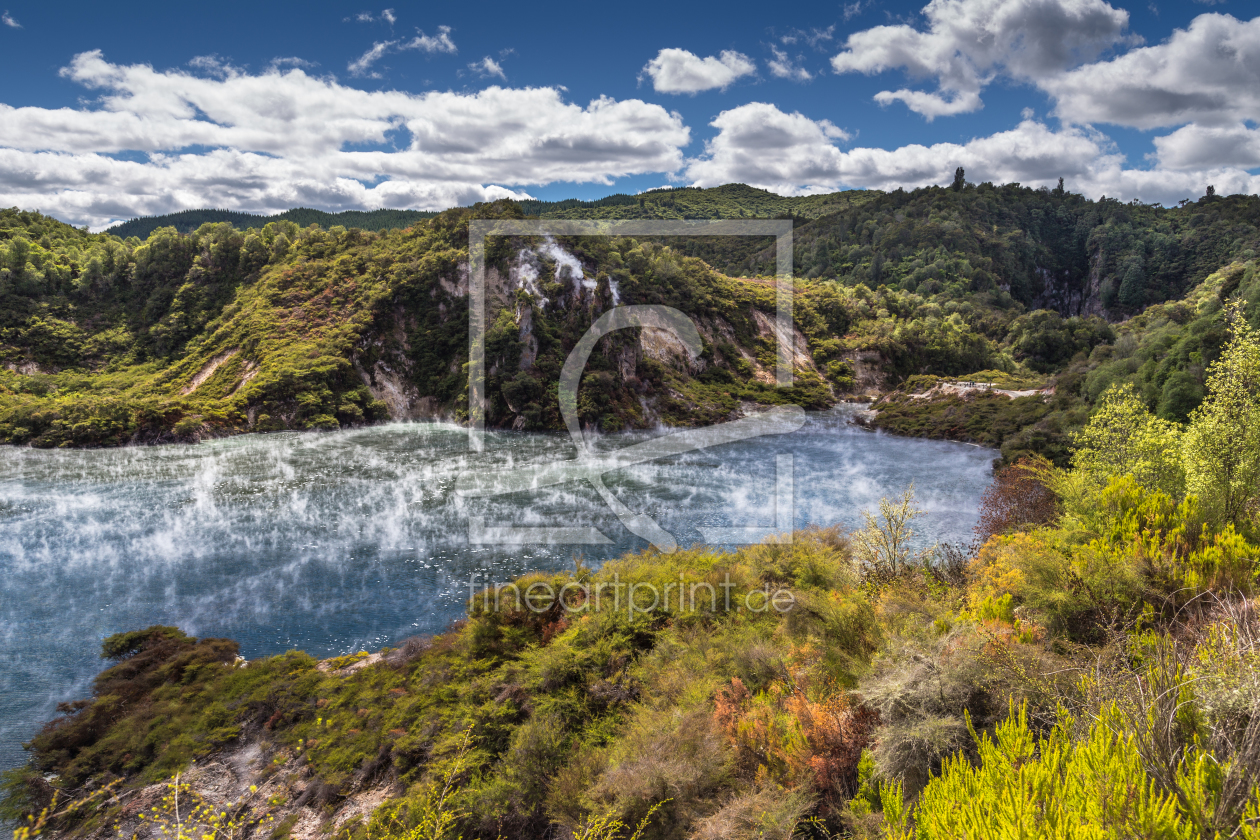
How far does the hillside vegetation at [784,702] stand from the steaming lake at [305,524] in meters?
2.78

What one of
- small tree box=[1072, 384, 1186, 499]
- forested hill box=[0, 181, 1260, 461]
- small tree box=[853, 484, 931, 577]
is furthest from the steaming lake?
small tree box=[853, 484, 931, 577]

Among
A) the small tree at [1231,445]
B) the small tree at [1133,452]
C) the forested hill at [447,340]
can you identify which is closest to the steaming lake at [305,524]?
the forested hill at [447,340]

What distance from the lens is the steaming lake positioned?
66.7 feet

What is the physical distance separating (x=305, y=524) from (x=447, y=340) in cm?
4094

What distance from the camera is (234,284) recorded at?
255 ft

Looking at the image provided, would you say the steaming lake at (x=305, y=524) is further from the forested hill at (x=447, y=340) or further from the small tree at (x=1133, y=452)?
the small tree at (x=1133, y=452)

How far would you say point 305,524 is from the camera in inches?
1176

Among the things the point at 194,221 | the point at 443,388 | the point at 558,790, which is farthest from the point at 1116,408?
the point at 194,221

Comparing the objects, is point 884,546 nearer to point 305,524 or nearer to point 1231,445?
point 1231,445

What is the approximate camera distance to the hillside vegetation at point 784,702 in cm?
541

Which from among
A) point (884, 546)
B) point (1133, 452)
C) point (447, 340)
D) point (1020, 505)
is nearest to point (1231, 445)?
point (1133, 452)

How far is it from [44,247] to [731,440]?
103 m

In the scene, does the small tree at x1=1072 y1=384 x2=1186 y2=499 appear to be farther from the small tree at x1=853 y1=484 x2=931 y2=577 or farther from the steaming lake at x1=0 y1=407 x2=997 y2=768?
the steaming lake at x1=0 y1=407 x2=997 y2=768

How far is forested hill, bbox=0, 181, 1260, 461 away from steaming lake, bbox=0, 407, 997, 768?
649 cm
